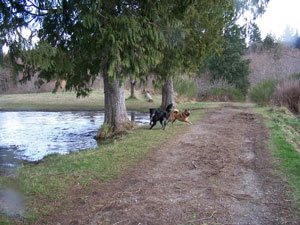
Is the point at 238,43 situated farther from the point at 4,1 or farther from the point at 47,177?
the point at 47,177

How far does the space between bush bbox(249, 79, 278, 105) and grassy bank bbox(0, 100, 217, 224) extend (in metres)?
14.9

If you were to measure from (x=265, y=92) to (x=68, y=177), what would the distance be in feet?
60.5

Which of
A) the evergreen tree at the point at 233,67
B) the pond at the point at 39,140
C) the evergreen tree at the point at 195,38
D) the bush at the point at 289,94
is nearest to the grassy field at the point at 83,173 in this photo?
the pond at the point at 39,140

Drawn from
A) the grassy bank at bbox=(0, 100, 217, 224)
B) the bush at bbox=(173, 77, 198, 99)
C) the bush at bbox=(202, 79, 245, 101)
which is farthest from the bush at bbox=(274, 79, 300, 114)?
the grassy bank at bbox=(0, 100, 217, 224)

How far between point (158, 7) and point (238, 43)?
30.2 meters

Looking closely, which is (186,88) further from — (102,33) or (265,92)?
(102,33)

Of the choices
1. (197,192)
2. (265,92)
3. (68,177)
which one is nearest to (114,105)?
(68,177)

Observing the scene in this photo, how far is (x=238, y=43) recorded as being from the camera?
3694cm

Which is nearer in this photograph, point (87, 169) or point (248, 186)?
point (248, 186)

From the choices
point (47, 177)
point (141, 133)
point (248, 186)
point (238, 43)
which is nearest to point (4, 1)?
point (47, 177)

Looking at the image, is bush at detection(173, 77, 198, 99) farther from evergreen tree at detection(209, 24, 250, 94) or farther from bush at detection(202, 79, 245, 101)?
evergreen tree at detection(209, 24, 250, 94)

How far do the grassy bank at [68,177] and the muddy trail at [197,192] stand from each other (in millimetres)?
324

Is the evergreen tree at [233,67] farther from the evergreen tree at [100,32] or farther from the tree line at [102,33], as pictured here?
the evergreen tree at [100,32]

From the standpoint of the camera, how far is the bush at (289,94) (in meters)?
18.7
